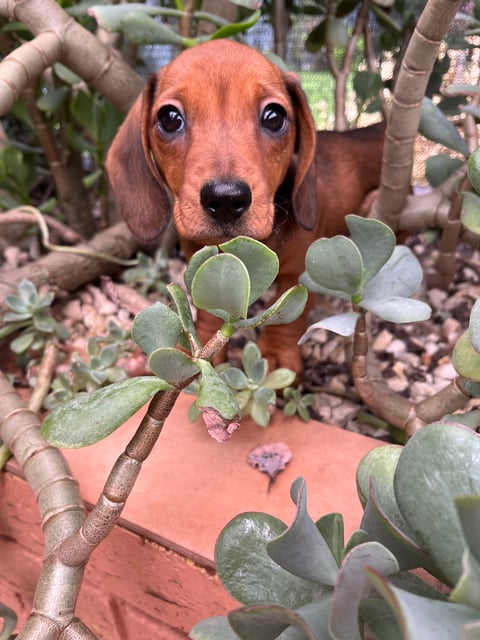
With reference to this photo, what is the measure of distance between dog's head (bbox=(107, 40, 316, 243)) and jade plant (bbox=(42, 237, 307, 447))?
1.00 feet

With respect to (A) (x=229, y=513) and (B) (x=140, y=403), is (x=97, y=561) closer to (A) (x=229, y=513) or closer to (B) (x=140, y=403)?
(A) (x=229, y=513)

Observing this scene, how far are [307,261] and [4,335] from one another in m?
0.65

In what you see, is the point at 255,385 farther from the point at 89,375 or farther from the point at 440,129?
the point at 440,129

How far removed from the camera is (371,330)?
3.50ft

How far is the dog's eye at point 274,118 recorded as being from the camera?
2.65 ft

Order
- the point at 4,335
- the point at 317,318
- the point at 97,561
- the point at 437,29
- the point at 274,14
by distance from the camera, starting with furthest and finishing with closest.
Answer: the point at 274,14 < the point at 317,318 < the point at 4,335 < the point at 97,561 < the point at 437,29

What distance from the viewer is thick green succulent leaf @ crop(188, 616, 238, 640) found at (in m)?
0.39

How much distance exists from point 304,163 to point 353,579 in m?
0.69

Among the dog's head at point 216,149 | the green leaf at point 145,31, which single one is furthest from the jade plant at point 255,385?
the green leaf at point 145,31

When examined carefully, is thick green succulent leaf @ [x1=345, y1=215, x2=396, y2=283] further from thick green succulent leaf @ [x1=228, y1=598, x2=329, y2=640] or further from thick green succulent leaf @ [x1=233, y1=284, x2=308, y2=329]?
thick green succulent leaf @ [x1=228, y1=598, x2=329, y2=640]

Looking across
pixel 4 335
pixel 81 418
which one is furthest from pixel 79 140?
pixel 81 418

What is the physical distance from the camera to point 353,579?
301 mm

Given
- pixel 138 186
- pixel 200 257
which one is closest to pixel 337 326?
pixel 200 257

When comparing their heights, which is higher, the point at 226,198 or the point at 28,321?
the point at 226,198
